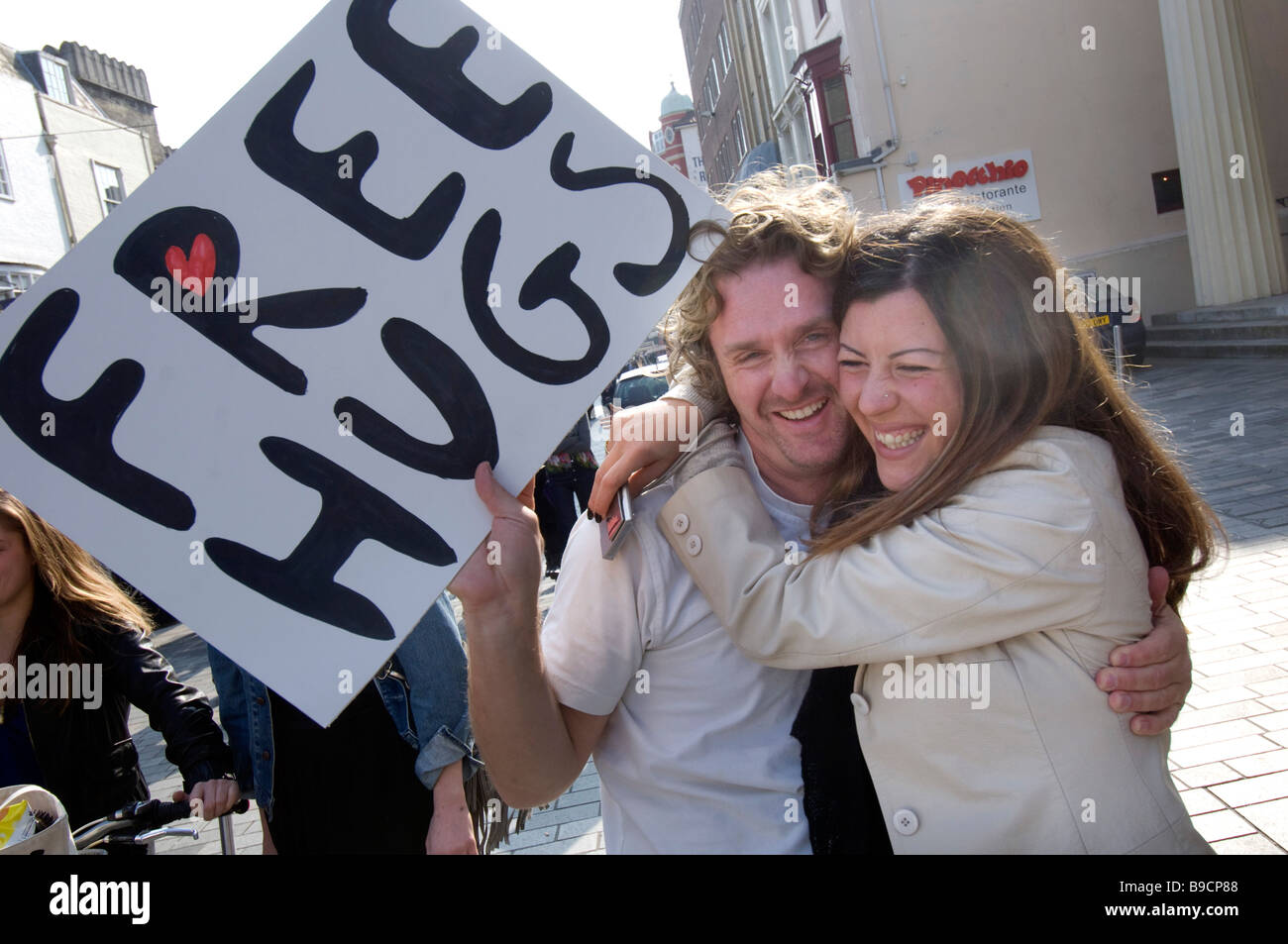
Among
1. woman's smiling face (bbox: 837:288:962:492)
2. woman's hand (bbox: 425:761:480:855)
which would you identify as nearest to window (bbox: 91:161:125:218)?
woman's hand (bbox: 425:761:480:855)

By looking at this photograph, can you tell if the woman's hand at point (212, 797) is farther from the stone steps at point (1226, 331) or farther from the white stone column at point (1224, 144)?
the white stone column at point (1224, 144)

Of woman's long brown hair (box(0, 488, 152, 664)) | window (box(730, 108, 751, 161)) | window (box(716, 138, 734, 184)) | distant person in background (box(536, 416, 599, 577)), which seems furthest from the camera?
window (box(716, 138, 734, 184))

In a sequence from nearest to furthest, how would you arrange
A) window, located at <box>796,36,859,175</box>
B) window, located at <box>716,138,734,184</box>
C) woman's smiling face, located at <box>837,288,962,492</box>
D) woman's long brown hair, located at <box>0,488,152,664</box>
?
woman's smiling face, located at <box>837,288,962,492</box>, woman's long brown hair, located at <box>0,488,152,664</box>, window, located at <box>796,36,859,175</box>, window, located at <box>716,138,734,184</box>

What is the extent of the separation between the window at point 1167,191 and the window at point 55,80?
24.4 metres

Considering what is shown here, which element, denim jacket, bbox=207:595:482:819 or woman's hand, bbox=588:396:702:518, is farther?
denim jacket, bbox=207:595:482:819

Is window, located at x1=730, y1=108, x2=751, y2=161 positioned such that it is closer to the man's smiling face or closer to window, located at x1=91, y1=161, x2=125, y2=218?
window, located at x1=91, y1=161, x2=125, y2=218

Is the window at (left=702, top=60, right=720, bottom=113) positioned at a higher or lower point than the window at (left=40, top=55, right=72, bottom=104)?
higher

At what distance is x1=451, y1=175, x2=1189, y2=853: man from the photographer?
5.46 feet

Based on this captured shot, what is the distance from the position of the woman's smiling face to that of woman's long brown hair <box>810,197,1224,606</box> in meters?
0.02

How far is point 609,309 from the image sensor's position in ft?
5.64

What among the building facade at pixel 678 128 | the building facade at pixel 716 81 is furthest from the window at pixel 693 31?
the building facade at pixel 678 128

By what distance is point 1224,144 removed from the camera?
17.4 meters

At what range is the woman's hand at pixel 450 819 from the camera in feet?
7.85
